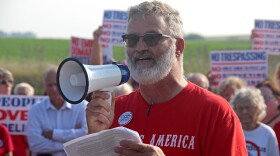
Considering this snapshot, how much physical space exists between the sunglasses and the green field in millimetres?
19583

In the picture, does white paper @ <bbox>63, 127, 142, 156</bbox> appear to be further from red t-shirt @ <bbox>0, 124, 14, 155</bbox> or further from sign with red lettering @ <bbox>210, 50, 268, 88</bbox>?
Result: sign with red lettering @ <bbox>210, 50, 268, 88</bbox>

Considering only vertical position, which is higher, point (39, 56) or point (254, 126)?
point (254, 126)

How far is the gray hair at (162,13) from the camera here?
428 cm

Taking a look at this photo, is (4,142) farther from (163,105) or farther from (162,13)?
(162,13)

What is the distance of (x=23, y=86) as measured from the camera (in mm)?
11016

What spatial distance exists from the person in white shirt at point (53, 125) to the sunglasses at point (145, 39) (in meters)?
3.94

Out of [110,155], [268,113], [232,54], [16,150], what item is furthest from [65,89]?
[232,54]

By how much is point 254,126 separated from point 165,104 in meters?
3.43

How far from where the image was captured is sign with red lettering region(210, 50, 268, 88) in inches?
477

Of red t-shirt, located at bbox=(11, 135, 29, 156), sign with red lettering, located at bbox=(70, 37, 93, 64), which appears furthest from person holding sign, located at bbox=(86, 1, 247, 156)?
sign with red lettering, located at bbox=(70, 37, 93, 64)

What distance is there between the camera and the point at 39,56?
1475 inches

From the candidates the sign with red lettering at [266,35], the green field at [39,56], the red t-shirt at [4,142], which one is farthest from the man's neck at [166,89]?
the green field at [39,56]

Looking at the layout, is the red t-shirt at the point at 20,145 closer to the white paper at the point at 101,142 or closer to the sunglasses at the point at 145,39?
the sunglasses at the point at 145,39

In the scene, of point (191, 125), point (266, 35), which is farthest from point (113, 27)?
point (191, 125)
